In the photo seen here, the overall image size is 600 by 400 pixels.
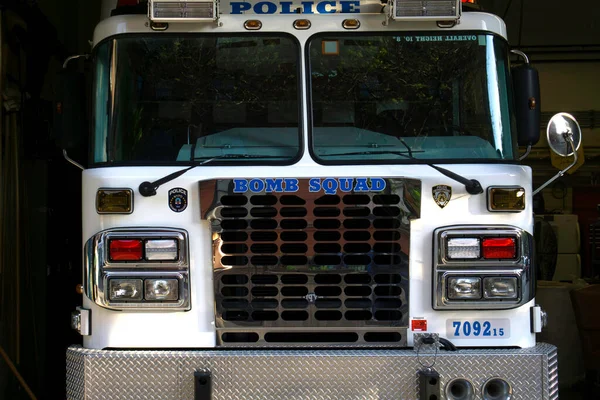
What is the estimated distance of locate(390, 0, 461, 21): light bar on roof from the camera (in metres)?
4.68

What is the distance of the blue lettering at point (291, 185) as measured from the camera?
4434 millimetres

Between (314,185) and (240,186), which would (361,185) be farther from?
(240,186)

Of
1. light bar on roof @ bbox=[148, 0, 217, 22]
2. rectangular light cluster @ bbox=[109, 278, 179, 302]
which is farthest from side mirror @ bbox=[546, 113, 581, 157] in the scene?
rectangular light cluster @ bbox=[109, 278, 179, 302]

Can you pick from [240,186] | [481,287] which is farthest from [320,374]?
[240,186]

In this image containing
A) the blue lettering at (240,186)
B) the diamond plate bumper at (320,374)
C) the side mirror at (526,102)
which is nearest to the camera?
the diamond plate bumper at (320,374)

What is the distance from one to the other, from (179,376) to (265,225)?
98 cm

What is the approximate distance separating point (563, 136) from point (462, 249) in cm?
97

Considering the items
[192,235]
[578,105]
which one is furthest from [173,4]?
[578,105]

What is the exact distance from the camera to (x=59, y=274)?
24.9ft

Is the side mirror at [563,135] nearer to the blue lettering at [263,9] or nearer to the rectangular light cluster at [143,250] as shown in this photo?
the blue lettering at [263,9]

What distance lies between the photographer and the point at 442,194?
4.49 meters

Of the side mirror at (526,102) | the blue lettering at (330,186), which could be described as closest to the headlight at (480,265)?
the blue lettering at (330,186)

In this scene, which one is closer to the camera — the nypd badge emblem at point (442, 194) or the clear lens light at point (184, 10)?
the nypd badge emblem at point (442, 194)

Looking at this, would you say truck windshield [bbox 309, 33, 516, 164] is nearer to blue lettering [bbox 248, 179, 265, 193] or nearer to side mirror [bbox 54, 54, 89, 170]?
blue lettering [bbox 248, 179, 265, 193]
